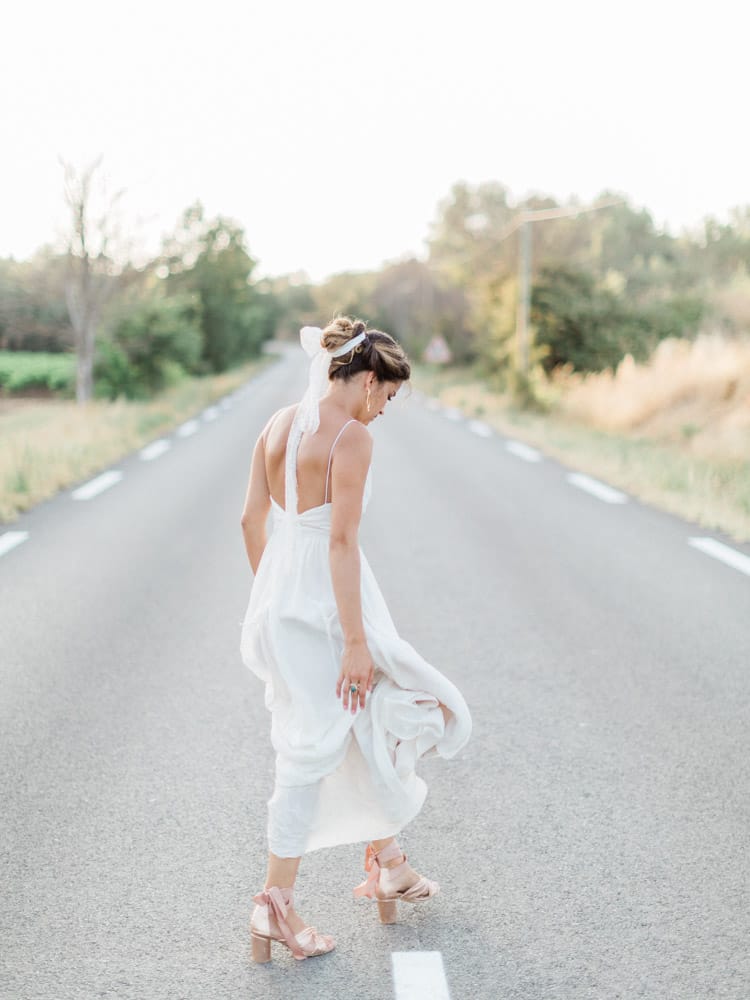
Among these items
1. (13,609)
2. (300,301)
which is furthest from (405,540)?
(300,301)

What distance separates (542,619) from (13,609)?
3.23 m

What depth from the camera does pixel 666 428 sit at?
54.9ft

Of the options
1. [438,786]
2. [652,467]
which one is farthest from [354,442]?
[652,467]

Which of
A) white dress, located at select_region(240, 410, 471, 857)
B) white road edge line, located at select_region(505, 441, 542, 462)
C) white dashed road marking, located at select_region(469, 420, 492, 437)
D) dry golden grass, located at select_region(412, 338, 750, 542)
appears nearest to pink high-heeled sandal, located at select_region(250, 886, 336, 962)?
white dress, located at select_region(240, 410, 471, 857)

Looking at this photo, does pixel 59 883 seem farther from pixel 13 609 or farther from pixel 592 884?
pixel 13 609

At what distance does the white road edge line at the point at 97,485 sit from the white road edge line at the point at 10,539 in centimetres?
199

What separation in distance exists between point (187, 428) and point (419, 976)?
1755 centimetres

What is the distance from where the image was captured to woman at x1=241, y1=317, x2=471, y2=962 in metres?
2.57

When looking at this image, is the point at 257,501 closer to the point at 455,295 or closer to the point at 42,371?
the point at 42,371

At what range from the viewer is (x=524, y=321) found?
83.2 feet

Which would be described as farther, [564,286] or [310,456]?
[564,286]

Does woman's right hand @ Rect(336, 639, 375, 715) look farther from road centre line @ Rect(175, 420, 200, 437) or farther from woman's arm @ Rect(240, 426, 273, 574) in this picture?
road centre line @ Rect(175, 420, 200, 437)

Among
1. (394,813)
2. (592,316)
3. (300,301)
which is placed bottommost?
(300,301)

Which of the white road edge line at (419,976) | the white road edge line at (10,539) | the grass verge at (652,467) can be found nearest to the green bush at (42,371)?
the grass verge at (652,467)
